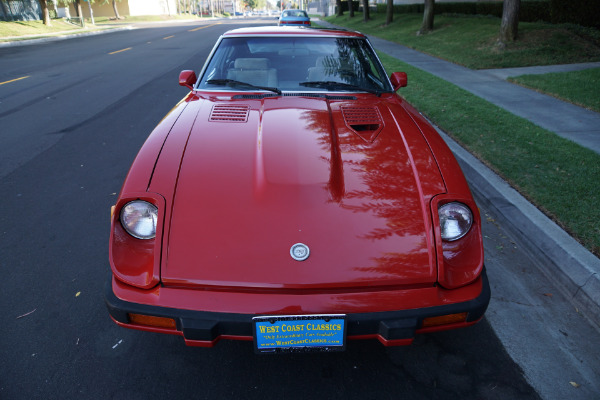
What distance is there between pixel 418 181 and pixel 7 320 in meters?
2.50

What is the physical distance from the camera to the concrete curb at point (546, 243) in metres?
A: 2.55

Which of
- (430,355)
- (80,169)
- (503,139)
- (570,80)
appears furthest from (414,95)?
(430,355)

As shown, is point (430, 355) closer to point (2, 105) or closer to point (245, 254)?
point (245, 254)

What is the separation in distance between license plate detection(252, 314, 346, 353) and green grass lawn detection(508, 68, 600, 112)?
6.78 m

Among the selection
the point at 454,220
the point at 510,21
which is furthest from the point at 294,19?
the point at 454,220

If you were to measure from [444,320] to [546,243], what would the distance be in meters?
1.69

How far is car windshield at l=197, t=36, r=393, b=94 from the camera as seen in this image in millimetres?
3168

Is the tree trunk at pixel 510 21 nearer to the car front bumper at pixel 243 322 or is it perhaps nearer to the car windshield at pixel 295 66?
the car windshield at pixel 295 66

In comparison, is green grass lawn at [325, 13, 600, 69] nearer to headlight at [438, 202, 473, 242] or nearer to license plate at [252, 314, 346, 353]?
headlight at [438, 202, 473, 242]

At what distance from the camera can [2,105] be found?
24.5 ft

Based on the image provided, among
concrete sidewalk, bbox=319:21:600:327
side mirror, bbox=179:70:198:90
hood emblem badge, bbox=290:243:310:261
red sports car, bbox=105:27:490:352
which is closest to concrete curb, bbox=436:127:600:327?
concrete sidewalk, bbox=319:21:600:327

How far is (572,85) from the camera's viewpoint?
25.3ft

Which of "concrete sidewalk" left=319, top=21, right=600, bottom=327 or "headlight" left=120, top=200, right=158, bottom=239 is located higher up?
"headlight" left=120, top=200, right=158, bottom=239

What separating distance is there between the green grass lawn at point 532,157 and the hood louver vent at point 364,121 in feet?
5.94
